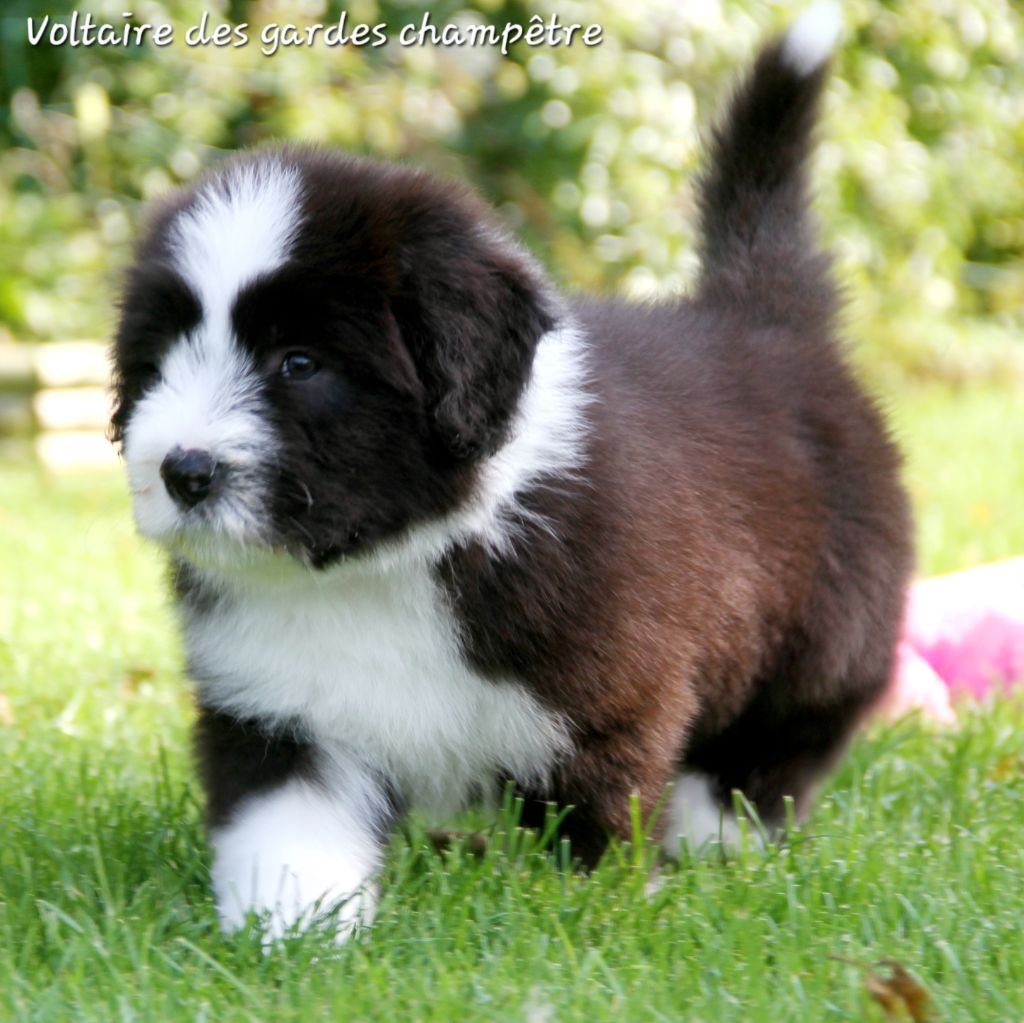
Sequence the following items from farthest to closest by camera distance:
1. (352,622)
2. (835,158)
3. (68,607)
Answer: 1. (835,158)
2. (68,607)
3. (352,622)

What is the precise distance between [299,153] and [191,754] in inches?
40.9

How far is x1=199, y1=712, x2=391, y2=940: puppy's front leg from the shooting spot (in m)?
2.52

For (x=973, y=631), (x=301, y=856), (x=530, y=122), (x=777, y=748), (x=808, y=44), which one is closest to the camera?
(x=301, y=856)

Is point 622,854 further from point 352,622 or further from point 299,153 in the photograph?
point 299,153

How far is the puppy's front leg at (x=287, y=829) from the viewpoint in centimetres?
252

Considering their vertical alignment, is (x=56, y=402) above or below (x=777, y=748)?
above

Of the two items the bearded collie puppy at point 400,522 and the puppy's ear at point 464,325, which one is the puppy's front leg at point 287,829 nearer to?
the bearded collie puppy at point 400,522

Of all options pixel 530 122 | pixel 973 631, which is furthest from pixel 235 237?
pixel 530 122

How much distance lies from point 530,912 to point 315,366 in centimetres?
89

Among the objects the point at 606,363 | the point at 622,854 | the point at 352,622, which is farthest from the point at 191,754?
the point at 606,363

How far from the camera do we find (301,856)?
2.58 meters

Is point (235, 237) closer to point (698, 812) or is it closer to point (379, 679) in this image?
A: point (379, 679)

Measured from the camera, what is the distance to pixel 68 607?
491cm

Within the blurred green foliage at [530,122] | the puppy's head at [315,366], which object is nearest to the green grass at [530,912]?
the puppy's head at [315,366]
